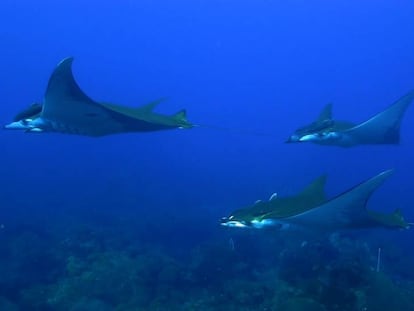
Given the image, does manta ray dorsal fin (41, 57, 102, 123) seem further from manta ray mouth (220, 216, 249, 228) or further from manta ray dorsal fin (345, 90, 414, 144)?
manta ray dorsal fin (345, 90, 414, 144)

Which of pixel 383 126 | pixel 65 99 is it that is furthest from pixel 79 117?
pixel 383 126

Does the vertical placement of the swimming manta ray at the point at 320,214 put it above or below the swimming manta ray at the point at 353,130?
below

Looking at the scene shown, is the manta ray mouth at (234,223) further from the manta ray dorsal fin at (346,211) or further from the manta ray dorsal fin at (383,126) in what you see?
the manta ray dorsal fin at (383,126)

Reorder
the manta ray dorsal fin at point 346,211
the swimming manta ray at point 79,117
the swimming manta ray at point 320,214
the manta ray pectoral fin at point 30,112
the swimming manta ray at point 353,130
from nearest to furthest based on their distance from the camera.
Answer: the manta ray dorsal fin at point 346,211 < the swimming manta ray at point 320,214 < the swimming manta ray at point 79,117 < the manta ray pectoral fin at point 30,112 < the swimming manta ray at point 353,130

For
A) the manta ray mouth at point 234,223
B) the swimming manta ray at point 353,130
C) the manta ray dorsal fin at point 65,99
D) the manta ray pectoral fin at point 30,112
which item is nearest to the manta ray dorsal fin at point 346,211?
the manta ray mouth at point 234,223

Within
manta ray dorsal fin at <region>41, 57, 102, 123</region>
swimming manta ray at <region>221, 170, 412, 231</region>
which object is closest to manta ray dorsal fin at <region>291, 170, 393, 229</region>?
swimming manta ray at <region>221, 170, 412, 231</region>

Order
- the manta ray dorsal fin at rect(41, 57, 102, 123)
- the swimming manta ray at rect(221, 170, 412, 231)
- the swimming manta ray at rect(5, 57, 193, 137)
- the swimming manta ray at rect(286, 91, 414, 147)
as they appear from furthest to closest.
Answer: the swimming manta ray at rect(286, 91, 414, 147) < the swimming manta ray at rect(5, 57, 193, 137) < the manta ray dorsal fin at rect(41, 57, 102, 123) < the swimming manta ray at rect(221, 170, 412, 231)

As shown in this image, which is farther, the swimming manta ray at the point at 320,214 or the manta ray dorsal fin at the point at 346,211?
the swimming manta ray at the point at 320,214

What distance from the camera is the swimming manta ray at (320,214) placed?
4926mm

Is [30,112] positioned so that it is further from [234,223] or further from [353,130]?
[353,130]

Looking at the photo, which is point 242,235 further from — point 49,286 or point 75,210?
point 75,210

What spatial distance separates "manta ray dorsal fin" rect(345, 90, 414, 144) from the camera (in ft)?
23.3

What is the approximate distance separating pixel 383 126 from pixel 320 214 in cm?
308

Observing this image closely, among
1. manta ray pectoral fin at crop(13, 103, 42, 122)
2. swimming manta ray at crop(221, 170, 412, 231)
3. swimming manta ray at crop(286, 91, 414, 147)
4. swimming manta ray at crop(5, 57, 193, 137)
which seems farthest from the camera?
swimming manta ray at crop(286, 91, 414, 147)
